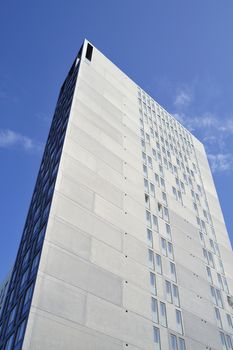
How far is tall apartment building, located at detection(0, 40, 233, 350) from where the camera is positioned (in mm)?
24406

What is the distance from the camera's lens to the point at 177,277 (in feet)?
111

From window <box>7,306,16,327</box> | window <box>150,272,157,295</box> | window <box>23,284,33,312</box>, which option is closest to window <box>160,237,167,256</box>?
window <box>150,272,157,295</box>

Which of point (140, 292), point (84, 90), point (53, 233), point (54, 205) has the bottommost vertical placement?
point (140, 292)

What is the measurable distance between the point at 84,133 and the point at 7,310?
19.4m

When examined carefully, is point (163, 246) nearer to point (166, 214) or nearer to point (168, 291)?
point (166, 214)

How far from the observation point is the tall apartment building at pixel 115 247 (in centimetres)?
2441

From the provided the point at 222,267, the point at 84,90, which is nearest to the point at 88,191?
the point at 84,90

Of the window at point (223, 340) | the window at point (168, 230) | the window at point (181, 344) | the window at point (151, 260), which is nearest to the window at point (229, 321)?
the window at point (223, 340)

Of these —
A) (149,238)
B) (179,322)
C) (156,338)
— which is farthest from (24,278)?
(179,322)

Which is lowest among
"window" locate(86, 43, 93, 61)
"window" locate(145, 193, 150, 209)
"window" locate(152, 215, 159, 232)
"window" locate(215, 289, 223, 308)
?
"window" locate(215, 289, 223, 308)

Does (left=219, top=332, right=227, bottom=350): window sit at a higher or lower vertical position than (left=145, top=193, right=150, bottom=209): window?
lower

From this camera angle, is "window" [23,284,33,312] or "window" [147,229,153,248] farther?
"window" [147,229,153,248]

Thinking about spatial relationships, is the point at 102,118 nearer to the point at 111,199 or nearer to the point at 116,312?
the point at 111,199

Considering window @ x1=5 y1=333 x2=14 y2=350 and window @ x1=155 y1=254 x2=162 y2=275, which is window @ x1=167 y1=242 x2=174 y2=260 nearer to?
window @ x1=155 y1=254 x2=162 y2=275
